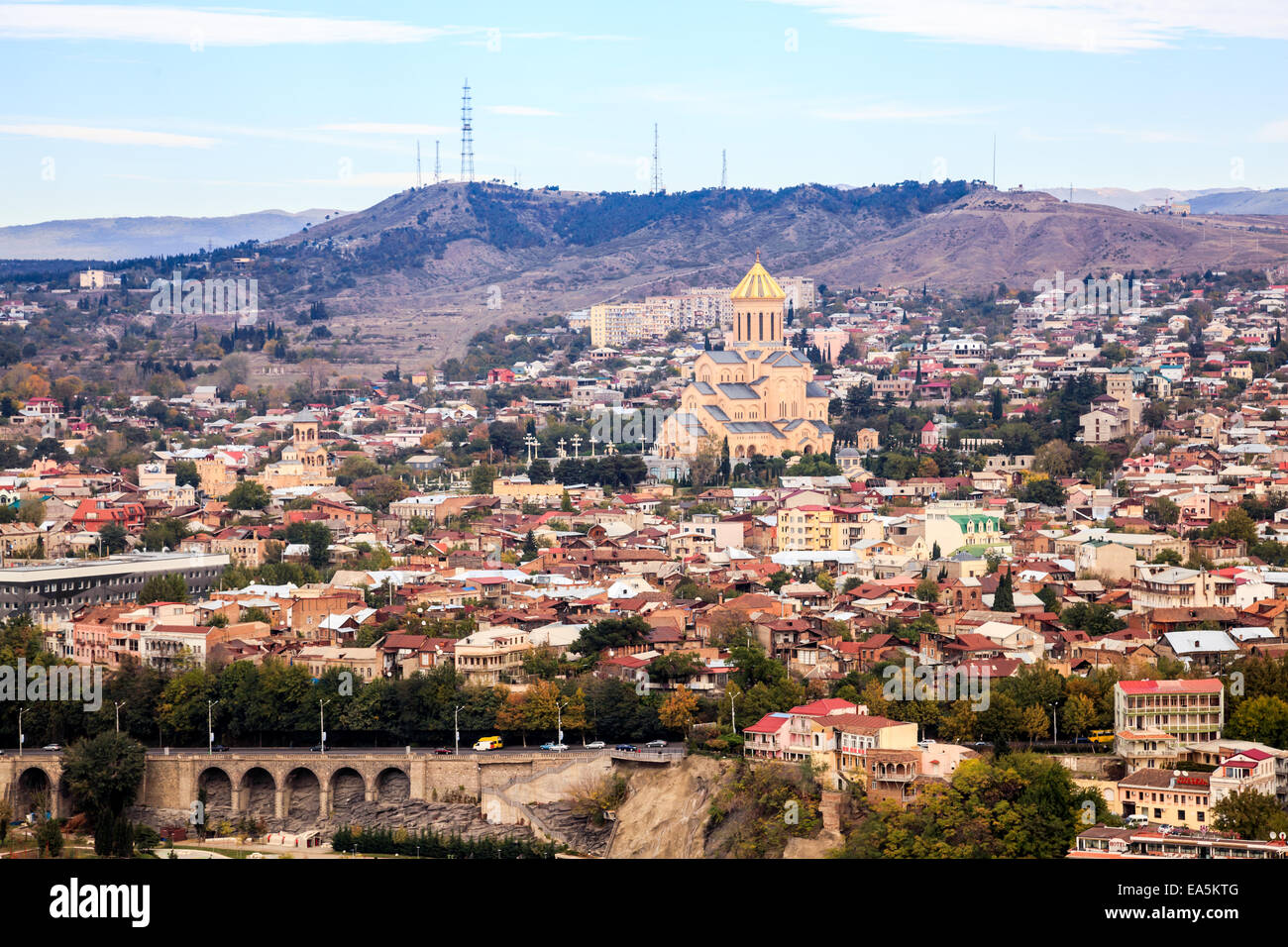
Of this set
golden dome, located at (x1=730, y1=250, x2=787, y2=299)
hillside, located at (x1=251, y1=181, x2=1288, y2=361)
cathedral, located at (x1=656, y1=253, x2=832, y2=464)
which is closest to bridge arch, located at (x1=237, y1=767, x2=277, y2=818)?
cathedral, located at (x1=656, y1=253, x2=832, y2=464)

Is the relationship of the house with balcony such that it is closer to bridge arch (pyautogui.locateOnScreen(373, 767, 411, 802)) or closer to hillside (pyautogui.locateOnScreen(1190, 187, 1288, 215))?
bridge arch (pyautogui.locateOnScreen(373, 767, 411, 802))

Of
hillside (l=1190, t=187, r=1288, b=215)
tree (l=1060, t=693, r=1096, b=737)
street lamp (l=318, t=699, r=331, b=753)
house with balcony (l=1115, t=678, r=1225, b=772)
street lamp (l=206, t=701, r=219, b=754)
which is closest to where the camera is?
house with balcony (l=1115, t=678, r=1225, b=772)

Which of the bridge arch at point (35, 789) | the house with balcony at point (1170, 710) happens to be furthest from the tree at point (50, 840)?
the house with balcony at point (1170, 710)

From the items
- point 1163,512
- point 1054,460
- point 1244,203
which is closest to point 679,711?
point 1163,512

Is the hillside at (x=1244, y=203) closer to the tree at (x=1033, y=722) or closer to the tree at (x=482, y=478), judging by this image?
the tree at (x=482, y=478)

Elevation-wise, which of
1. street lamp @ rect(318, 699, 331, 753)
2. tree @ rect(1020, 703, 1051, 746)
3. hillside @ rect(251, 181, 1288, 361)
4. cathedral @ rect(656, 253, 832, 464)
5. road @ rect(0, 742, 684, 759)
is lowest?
road @ rect(0, 742, 684, 759)

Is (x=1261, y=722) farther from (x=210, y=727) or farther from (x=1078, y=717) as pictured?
(x=210, y=727)
